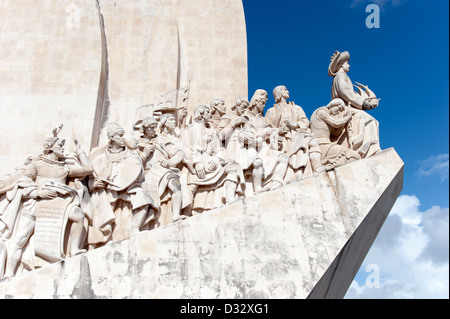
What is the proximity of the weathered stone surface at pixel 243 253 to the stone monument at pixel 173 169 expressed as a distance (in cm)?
1

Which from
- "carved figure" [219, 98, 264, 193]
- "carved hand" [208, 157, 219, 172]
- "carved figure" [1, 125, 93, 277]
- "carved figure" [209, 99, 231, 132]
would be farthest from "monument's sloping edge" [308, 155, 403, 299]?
"carved figure" [1, 125, 93, 277]

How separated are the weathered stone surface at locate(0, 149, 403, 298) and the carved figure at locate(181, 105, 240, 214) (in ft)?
3.10

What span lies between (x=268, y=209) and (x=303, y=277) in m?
0.81

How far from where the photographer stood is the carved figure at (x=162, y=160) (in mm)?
6344

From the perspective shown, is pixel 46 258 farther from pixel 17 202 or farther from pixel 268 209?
pixel 268 209

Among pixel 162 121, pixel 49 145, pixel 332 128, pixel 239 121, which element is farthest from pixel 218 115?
→ pixel 49 145

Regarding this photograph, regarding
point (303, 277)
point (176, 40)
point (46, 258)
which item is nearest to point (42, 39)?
point (176, 40)

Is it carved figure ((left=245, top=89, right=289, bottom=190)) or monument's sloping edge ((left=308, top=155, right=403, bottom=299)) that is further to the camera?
carved figure ((left=245, top=89, right=289, bottom=190))

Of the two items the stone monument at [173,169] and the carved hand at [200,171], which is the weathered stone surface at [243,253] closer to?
the stone monument at [173,169]

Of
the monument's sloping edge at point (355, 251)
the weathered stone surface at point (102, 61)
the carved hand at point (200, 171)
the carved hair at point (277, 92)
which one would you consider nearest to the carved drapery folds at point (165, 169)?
the carved hand at point (200, 171)

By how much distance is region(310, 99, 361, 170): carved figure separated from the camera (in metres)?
6.95

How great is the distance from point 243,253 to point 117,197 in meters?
1.91

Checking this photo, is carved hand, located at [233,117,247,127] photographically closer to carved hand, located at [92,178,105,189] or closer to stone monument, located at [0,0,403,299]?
stone monument, located at [0,0,403,299]

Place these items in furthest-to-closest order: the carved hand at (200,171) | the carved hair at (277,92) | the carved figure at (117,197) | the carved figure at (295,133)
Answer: the carved hair at (277,92), the carved figure at (295,133), the carved hand at (200,171), the carved figure at (117,197)
